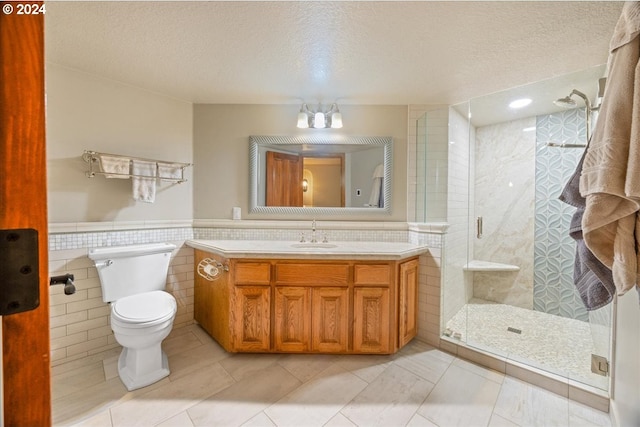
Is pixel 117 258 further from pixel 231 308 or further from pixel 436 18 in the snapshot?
pixel 436 18

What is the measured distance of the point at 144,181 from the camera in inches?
82.7

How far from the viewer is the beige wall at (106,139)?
73.9 inches

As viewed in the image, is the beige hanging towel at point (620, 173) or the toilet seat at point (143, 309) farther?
the toilet seat at point (143, 309)

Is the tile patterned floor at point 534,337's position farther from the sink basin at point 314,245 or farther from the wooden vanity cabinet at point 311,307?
the sink basin at point 314,245

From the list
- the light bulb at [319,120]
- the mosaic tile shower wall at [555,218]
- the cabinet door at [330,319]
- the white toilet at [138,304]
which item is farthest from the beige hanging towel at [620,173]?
the mosaic tile shower wall at [555,218]

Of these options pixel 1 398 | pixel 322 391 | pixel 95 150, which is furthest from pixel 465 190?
pixel 95 150

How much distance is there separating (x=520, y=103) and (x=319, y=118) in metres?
1.87

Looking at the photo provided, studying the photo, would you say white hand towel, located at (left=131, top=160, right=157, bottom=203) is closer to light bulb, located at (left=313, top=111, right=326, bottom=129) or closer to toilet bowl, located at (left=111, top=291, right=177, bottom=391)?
toilet bowl, located at (left=111, top=291, right=177, bottom=391)

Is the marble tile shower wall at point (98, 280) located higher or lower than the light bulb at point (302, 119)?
lower

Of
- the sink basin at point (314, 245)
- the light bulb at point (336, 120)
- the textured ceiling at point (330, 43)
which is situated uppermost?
the textured ceiling at point (330, 43)

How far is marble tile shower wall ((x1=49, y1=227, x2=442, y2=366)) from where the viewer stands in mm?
1872

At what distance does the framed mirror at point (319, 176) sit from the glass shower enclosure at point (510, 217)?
0.43 m

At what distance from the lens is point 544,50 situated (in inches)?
64.5

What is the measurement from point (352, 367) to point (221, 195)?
1.86 metres
